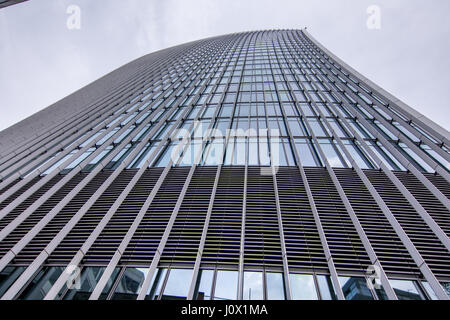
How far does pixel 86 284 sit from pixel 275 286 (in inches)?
176

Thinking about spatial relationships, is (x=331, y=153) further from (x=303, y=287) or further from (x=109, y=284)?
(x=109, y=284)

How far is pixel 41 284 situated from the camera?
5.72 meters

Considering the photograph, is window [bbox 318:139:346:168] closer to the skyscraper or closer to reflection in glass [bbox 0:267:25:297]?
the skyscraper

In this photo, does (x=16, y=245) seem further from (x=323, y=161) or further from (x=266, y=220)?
(x=323, y=161)

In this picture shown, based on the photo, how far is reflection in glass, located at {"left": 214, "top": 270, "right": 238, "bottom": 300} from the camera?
17.6ft

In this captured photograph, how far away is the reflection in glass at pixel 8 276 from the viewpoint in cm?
563

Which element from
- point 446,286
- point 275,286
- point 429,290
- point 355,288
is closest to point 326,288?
point 355,288

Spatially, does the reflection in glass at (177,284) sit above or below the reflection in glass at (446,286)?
A: below

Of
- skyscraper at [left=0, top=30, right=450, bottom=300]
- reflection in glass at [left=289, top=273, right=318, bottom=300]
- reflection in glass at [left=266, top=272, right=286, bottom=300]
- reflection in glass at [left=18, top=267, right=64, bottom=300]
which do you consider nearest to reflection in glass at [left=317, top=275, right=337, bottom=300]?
skyscraper at [left=0, top=30, right=450, bottom=300]

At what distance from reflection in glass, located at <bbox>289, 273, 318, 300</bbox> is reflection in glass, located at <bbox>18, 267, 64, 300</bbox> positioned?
5.69 metres

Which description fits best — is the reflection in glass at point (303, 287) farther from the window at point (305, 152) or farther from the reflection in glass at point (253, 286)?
the window at point (305, 152)

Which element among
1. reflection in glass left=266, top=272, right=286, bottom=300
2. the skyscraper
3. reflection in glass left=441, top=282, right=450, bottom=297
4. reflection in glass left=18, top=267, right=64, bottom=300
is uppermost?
the skyscraper

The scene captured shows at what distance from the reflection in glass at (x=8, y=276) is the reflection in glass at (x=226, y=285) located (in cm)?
494

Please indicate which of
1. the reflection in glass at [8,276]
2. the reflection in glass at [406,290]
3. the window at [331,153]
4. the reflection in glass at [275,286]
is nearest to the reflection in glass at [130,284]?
the reflection in glass at [8,276]
